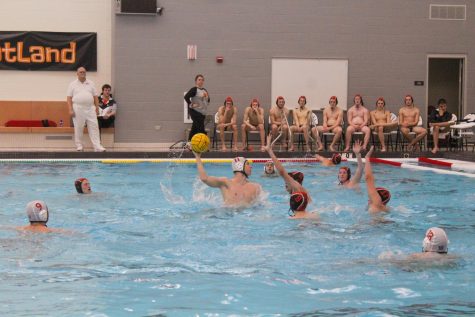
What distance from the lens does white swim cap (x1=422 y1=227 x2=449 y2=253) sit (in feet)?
20.9

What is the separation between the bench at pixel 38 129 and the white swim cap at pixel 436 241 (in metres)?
12.6

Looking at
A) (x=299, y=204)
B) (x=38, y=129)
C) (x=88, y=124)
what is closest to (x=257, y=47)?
(x=88, y=124)

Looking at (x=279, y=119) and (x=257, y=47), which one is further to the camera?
(x=257, y=47)

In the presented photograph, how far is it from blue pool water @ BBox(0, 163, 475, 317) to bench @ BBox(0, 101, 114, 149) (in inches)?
242

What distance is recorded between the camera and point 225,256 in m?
7.14

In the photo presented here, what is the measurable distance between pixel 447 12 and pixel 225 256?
1397 cm

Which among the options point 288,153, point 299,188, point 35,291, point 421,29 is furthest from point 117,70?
point 35,291

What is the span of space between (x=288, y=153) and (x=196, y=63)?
139 inches

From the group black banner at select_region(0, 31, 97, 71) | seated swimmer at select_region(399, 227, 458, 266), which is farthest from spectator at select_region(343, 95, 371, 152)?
seated swimmer at select_region(399, 227, 458, 266)

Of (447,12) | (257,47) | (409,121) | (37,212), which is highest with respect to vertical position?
(447,12)

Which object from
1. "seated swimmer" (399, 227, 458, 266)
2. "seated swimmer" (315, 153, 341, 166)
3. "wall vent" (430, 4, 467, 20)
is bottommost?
"seated swimmer" (399, 227, 458, 266)

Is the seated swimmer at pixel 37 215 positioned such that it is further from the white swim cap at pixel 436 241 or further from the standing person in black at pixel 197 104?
the standing person in black at pixel 197 104

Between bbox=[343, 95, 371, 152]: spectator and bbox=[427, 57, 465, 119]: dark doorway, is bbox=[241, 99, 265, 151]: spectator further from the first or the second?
bbox=[427, 57, 465, 119]: dark doorway

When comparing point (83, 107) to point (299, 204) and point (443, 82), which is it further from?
point (443, 82)
